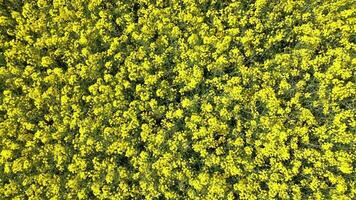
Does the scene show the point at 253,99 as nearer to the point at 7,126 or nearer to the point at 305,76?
the point at 305,76

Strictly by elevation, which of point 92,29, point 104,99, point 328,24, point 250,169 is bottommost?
point 250,169

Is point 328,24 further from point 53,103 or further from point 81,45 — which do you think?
point 53,103

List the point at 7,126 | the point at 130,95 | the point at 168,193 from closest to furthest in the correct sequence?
the point at 168,193
the point at 7,126
the point at 130,95

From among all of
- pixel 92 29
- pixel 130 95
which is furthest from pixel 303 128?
pixel 92 29

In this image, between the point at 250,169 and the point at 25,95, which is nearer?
the point at 250,169

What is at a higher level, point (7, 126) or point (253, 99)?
point (253, 99)

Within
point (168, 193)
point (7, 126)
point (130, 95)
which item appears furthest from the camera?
point (130, 95)

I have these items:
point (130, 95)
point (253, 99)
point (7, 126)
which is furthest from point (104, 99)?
point (253, 99)
